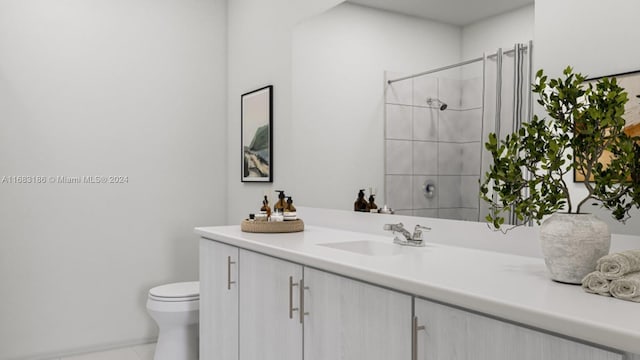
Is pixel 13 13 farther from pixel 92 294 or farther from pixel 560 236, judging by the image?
pixel 560 236

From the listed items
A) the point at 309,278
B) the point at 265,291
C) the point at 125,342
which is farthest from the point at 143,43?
the point at 309,278

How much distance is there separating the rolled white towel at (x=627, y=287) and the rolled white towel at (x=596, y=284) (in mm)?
16

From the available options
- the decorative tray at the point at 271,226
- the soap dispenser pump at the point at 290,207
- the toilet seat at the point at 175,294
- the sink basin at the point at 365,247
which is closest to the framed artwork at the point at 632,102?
the sink basin at the point at 365,247

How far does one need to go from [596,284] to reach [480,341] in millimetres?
281

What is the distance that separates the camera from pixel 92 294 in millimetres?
3402

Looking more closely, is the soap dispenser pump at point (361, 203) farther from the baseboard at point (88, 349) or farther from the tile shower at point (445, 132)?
the baseboard at point (88, 349)

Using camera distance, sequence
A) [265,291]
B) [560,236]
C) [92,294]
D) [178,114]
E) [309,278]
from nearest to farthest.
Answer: [560,236] < [309,278] < [265,291] < [92,294] < [178,114]

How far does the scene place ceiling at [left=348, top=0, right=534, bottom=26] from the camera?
1848 millimetres

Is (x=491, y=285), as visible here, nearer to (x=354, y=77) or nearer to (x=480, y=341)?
(x=480, y=341)

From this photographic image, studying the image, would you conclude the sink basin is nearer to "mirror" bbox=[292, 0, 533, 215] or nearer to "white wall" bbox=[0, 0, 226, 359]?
"mirror" bbox=[292, 0, 533, 215]

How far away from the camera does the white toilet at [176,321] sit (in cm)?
292

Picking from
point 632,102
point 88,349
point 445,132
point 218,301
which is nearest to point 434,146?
point 445,132

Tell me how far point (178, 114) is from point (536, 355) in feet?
10.3

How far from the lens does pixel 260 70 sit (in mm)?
3387
